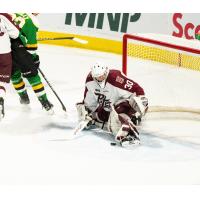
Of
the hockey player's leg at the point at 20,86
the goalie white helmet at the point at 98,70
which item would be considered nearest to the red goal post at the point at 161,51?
the goalie white helmet at the point at 98,70

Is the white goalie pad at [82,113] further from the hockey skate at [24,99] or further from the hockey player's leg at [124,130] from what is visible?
the hockey skate at [24,99]

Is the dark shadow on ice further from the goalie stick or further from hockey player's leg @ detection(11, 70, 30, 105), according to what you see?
hockey player's leg @ detection(11, 70, 30, 105)

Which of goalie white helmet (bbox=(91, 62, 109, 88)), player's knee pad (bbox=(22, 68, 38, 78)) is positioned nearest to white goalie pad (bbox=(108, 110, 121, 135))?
goalie white helmet (bbox=(91, 62, 109, 88))

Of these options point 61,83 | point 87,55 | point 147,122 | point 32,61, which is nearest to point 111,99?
point 147,122

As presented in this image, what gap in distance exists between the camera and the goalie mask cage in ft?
11.0

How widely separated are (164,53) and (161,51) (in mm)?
24

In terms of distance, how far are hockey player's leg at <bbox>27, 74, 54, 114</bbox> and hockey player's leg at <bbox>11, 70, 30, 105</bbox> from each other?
112 millimetres

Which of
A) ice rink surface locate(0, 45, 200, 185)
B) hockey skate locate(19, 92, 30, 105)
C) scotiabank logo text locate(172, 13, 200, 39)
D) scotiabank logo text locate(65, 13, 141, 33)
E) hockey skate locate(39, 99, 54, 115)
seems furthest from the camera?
scotiabank logo text locate(65, 13, 141, 33)

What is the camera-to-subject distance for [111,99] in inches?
131

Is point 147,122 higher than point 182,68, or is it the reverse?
point 182,68

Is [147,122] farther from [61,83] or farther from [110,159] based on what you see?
[61,83]

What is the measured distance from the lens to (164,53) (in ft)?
11.5

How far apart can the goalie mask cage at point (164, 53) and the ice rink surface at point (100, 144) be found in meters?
0.05
